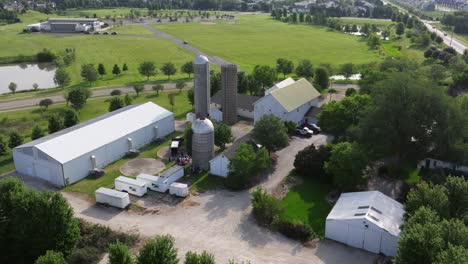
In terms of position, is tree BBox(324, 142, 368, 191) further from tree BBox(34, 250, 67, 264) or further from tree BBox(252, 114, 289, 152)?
tree BBox(34, 250, 67, 264)

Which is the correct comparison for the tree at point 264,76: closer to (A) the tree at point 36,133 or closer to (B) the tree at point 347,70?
(B) the tree at point 347,70

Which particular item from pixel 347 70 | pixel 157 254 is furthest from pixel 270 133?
pixel 347 70

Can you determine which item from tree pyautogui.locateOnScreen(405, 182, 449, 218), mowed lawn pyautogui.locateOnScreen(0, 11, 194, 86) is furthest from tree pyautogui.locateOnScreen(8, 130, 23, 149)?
tree pyautogui.locateOnScreen(405, 182, 449, 218)

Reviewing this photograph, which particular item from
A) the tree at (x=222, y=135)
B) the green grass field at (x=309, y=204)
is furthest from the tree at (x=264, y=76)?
the green grass field at (x=309, y=204)

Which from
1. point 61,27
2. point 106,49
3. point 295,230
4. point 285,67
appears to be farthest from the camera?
point 61,27

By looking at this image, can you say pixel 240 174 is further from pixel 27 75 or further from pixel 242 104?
pixel 27 75
